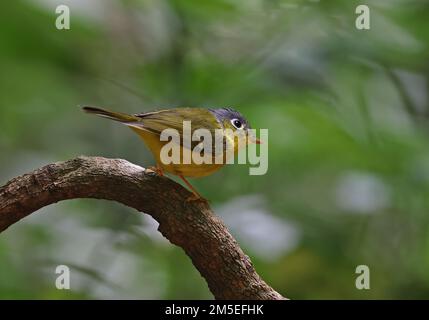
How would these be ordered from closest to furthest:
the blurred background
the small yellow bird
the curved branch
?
the curved branch → the small yellow bird → the blurred background

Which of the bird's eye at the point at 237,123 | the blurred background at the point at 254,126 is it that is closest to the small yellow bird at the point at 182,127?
the bird's eye at the point at 237,123

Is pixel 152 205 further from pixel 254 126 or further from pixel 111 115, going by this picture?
pixel 254 126

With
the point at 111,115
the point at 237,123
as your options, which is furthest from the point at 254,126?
the point at 111,115

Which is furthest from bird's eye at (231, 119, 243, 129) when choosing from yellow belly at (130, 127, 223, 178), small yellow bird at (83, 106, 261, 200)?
yellow belly at (130, 127, 223, 178)

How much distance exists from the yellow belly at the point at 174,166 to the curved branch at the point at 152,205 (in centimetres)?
7

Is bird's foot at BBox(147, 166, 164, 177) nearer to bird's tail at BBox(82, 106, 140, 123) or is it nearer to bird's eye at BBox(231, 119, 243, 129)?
bird's tail at BBox(82, 106, 140, 123)

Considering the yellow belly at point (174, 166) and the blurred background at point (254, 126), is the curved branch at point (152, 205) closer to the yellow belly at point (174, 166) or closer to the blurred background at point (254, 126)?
the yellow belly at point (174, 166)

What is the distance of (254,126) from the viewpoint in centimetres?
184

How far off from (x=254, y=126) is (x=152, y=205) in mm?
653

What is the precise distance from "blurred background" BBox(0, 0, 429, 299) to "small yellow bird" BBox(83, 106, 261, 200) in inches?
14.8

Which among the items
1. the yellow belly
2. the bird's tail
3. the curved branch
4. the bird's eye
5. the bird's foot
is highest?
the bird's eye

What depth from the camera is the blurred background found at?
6.32 ft

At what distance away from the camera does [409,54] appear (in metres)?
2.19

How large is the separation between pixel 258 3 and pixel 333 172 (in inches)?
23.2
